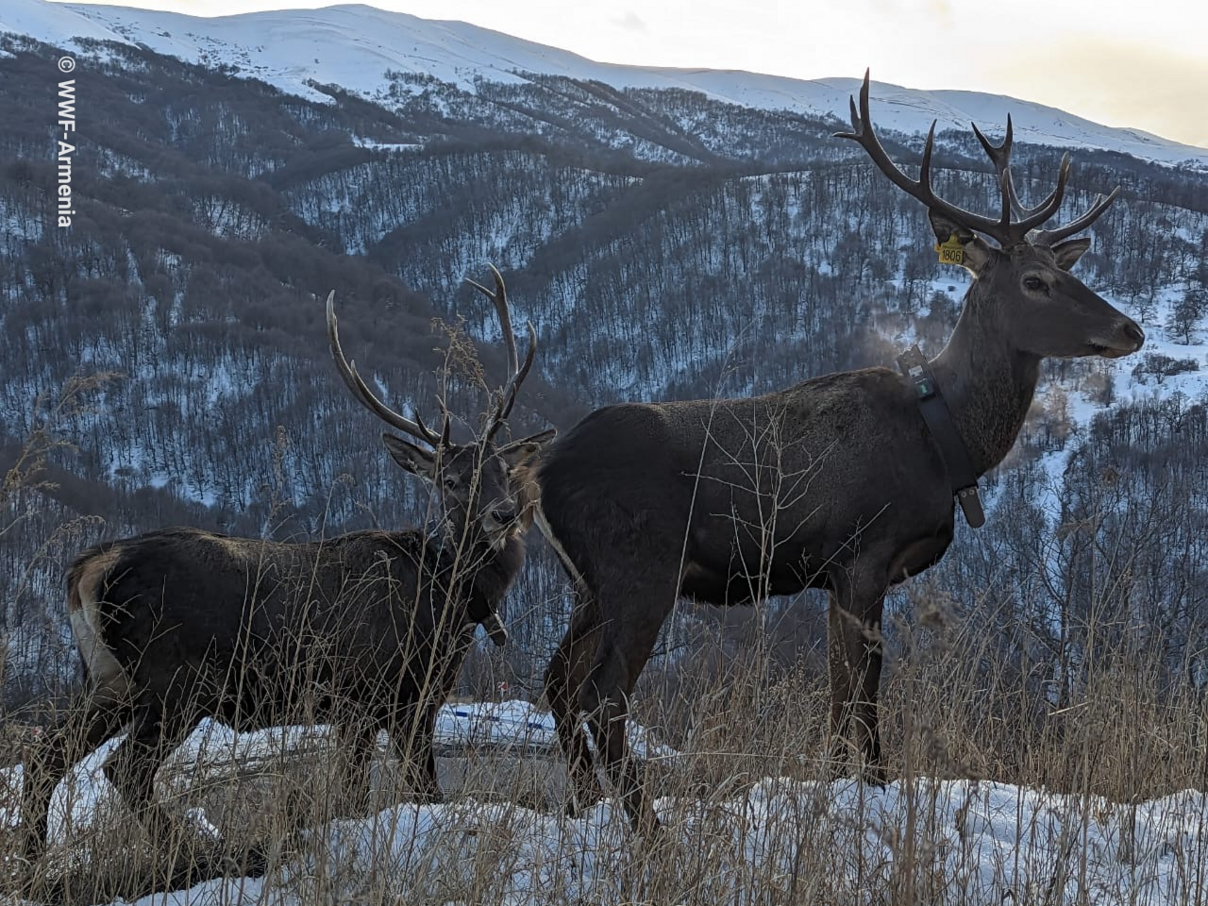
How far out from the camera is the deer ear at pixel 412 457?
6383 mm

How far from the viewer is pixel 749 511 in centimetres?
521

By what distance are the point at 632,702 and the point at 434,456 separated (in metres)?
1.91

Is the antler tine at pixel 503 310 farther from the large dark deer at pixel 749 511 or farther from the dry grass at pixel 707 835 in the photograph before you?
the dry grass at pixel 707 835

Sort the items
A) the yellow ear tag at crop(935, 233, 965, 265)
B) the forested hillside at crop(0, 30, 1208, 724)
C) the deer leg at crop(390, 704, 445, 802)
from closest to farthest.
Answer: the deer leg at crop(390, 704, 445, 802) → the yellow ear tag at crop(935, 233, 965, 265) → the forested hillside at crop(0, 30, 1208, 724)

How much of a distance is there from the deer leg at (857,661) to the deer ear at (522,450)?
6.27 ft

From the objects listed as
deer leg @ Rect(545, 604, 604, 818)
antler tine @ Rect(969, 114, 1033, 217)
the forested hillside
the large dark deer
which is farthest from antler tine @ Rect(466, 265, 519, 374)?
the forested hillside

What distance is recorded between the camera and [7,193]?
17175 centimetres

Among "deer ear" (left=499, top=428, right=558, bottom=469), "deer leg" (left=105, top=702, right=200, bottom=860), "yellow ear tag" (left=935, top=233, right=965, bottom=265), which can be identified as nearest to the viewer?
"deer leg" (left=105, top=702, right=200, bottom=860)

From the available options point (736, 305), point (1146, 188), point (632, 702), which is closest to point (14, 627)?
point (632, 702)

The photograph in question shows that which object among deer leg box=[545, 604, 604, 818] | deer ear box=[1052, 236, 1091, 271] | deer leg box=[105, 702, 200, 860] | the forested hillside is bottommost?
the forested hillside

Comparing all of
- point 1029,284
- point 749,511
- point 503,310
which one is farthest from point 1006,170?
point 503,310

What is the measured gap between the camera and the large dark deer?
503 cm

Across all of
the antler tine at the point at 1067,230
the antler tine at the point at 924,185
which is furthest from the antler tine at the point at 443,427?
the antler tine at the point at 1067,230

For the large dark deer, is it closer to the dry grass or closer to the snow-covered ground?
the dry grass
